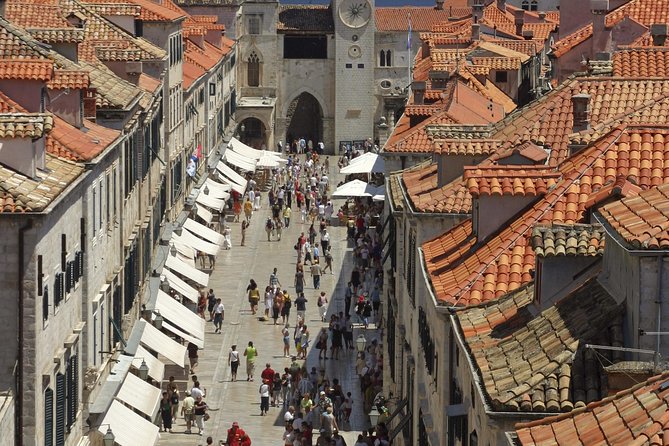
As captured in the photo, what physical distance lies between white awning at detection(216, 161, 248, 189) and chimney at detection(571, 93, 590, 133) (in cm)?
5720

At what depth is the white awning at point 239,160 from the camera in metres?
98.1

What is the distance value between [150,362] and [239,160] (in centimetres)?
5250

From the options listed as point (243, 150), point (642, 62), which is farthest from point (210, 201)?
point (642, 62)

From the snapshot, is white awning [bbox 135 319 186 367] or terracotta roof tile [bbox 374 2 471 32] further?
terracotta roof tile [bbox 374 2 471 32]

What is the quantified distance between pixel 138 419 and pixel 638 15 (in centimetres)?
2223

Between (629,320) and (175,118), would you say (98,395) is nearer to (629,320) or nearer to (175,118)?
(629,320)

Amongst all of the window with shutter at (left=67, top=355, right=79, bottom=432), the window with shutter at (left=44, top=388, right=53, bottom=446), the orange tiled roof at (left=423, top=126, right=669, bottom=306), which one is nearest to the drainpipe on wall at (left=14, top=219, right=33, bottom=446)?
the window with shutter at (left=44, top=388, right=53, bottom=446)

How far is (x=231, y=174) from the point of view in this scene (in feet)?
307

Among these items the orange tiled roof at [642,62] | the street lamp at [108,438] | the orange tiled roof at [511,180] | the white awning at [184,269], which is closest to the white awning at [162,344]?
the white awning at [184,269]

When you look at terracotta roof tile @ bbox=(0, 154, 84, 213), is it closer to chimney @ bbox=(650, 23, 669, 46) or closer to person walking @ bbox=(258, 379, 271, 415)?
person walking @ bbox=(258, 379, 271, 415)

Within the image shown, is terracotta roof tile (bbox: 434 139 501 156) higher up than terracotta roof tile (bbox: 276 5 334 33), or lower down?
lower down

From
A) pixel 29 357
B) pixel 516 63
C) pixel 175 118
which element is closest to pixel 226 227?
pixel 175 118

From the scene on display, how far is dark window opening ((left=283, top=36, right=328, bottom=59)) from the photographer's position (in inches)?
5123

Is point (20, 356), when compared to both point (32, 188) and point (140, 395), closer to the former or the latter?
point (32, 188)
